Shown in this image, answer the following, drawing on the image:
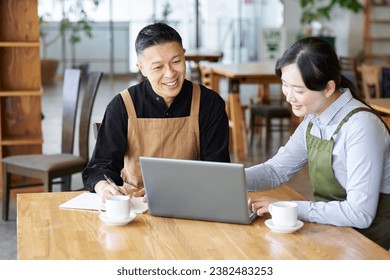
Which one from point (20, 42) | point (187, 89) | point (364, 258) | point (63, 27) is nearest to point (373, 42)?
point (63, 27)

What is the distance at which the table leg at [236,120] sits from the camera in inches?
308

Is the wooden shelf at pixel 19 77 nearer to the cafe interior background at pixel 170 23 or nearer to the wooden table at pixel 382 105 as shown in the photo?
the wooden table at pixel 382 105

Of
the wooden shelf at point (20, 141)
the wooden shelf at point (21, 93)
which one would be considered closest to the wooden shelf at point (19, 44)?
the wooden shelf at point (21, 93)

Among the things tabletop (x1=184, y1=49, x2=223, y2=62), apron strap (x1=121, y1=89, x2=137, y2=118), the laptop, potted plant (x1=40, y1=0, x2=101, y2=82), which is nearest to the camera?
the laptop

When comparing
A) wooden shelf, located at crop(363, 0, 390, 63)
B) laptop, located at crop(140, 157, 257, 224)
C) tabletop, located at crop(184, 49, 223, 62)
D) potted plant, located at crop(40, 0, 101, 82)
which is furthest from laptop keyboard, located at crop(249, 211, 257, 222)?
wooden shelf, located at crop(363, 0, 390, 63)

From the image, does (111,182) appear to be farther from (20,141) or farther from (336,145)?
(20,141)

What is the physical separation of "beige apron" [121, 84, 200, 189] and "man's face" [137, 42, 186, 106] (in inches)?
5.7

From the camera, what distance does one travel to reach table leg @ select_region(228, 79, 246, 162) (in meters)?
7.82

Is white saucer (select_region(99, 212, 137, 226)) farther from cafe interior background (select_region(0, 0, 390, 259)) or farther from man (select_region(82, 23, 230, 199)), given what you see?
cafe interior background (select_region(0, 0, 390, 259))

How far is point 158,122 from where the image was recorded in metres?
3.11

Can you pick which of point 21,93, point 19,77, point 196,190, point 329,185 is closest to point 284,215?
point 196,190

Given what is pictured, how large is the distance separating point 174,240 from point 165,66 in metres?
0.91
